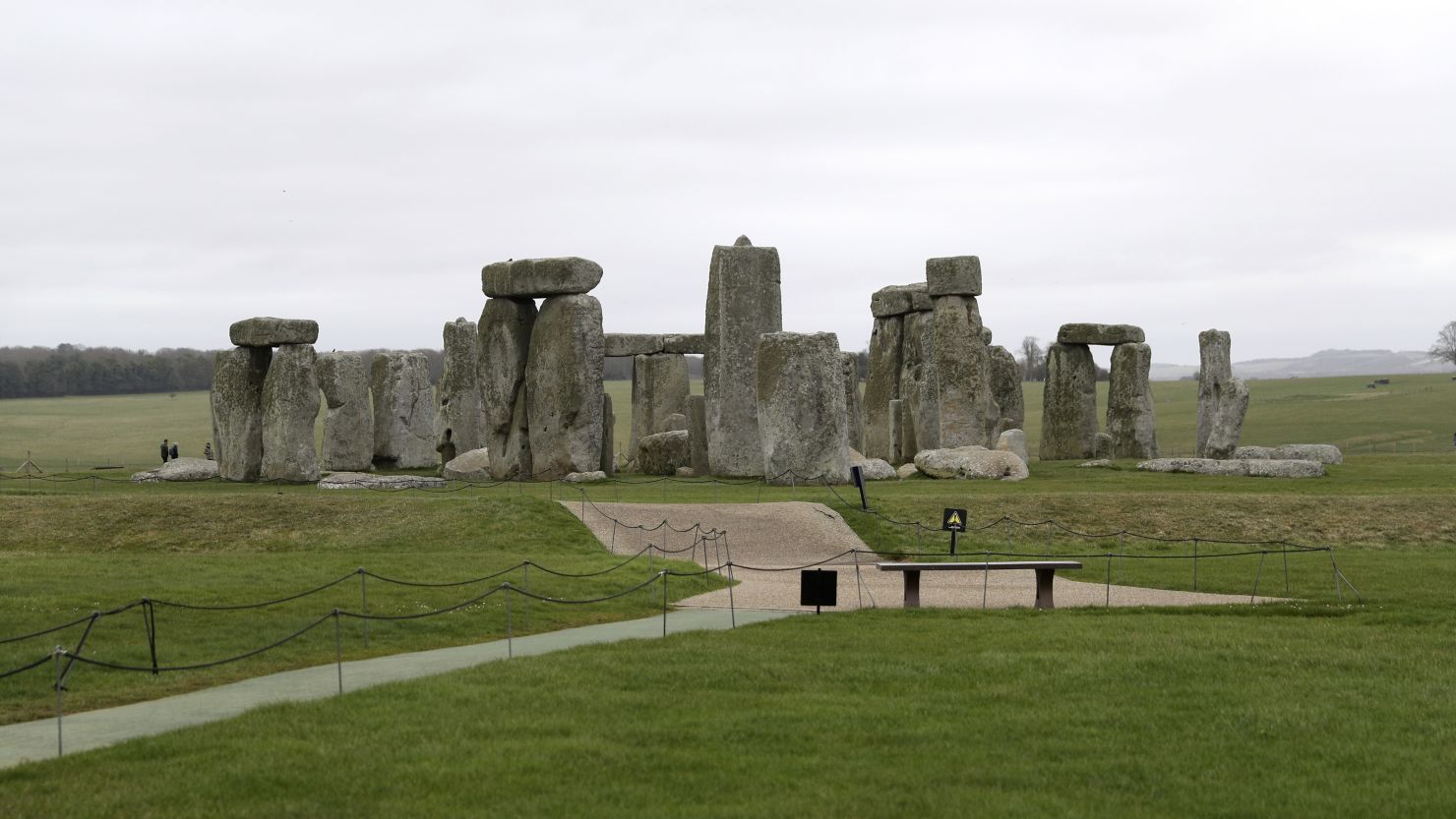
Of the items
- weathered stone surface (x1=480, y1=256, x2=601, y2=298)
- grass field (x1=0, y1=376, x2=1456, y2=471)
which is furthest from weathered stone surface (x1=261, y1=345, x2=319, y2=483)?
grass field (x1=0, y1=376, x2=1456, y2=471)

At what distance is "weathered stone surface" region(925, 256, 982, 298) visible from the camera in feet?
117

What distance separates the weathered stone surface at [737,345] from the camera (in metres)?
32.9

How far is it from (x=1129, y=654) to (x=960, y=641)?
5.37 feet

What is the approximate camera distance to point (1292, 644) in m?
13.9

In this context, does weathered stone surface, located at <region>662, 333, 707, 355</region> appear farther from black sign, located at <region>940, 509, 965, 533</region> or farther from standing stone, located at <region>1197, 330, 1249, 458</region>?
black sign, located at <region>940, 509, 965, 533</region>

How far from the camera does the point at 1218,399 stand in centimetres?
3938

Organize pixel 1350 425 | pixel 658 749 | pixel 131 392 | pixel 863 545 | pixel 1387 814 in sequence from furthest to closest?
pixel 131 392 → pixel 1350 425 → pixel 863 545 → pixel 658 749 → pixel 1387 814

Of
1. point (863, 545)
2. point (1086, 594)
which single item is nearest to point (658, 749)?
point (1086, 594)

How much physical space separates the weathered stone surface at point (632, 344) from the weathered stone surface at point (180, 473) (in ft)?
38.9

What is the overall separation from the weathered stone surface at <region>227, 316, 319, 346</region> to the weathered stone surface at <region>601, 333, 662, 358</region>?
11520mm

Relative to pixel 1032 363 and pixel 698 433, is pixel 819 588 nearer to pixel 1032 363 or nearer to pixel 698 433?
pixel 698 433

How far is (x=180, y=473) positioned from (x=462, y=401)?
26.4ft

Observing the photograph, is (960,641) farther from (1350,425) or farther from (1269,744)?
(1350,425)

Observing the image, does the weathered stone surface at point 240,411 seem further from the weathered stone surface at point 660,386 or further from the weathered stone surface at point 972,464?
the weathered stone surface at point 972,464
